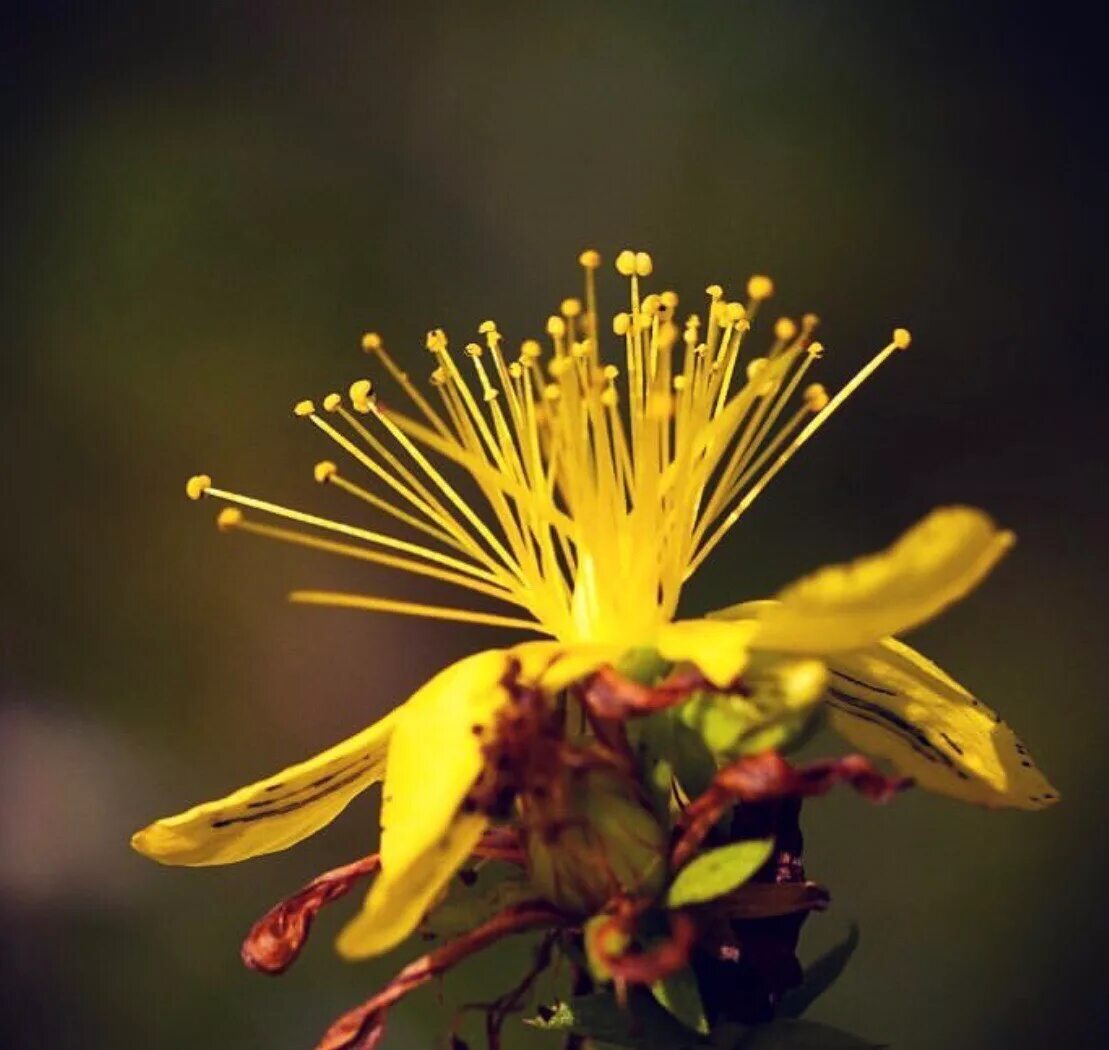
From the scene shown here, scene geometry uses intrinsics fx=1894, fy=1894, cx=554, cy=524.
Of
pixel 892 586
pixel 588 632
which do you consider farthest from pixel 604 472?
pixel 892 586

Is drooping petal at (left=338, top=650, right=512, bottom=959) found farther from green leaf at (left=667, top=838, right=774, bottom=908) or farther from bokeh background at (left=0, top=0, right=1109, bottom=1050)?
bokeh background at (left=0, top=0, right=1109, bottom=1050)

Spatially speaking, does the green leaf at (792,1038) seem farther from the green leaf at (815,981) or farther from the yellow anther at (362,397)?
the yellow anther at (362,397)

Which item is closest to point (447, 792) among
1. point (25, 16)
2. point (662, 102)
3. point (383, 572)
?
point (383, 572)

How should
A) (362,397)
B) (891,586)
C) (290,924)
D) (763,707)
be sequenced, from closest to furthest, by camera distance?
(891,586) → (763,707) → (290,924) → (362,397)

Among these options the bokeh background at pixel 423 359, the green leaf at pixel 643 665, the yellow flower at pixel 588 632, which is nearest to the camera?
the yellow flower at pixel 588 632

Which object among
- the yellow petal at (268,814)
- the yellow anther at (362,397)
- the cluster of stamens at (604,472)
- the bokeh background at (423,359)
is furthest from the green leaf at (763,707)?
the bokeh background at (423,359)

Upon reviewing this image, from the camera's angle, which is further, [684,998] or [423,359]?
[423,359]

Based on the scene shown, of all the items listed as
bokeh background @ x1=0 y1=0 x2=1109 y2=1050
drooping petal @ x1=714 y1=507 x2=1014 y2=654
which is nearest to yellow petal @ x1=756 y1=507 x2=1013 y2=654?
drooping petal @ x1=714 y1=507 x2=1014 y2=654

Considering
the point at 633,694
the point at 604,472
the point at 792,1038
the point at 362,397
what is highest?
the point at 362,397

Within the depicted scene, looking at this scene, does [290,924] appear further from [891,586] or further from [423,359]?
[423,359]
